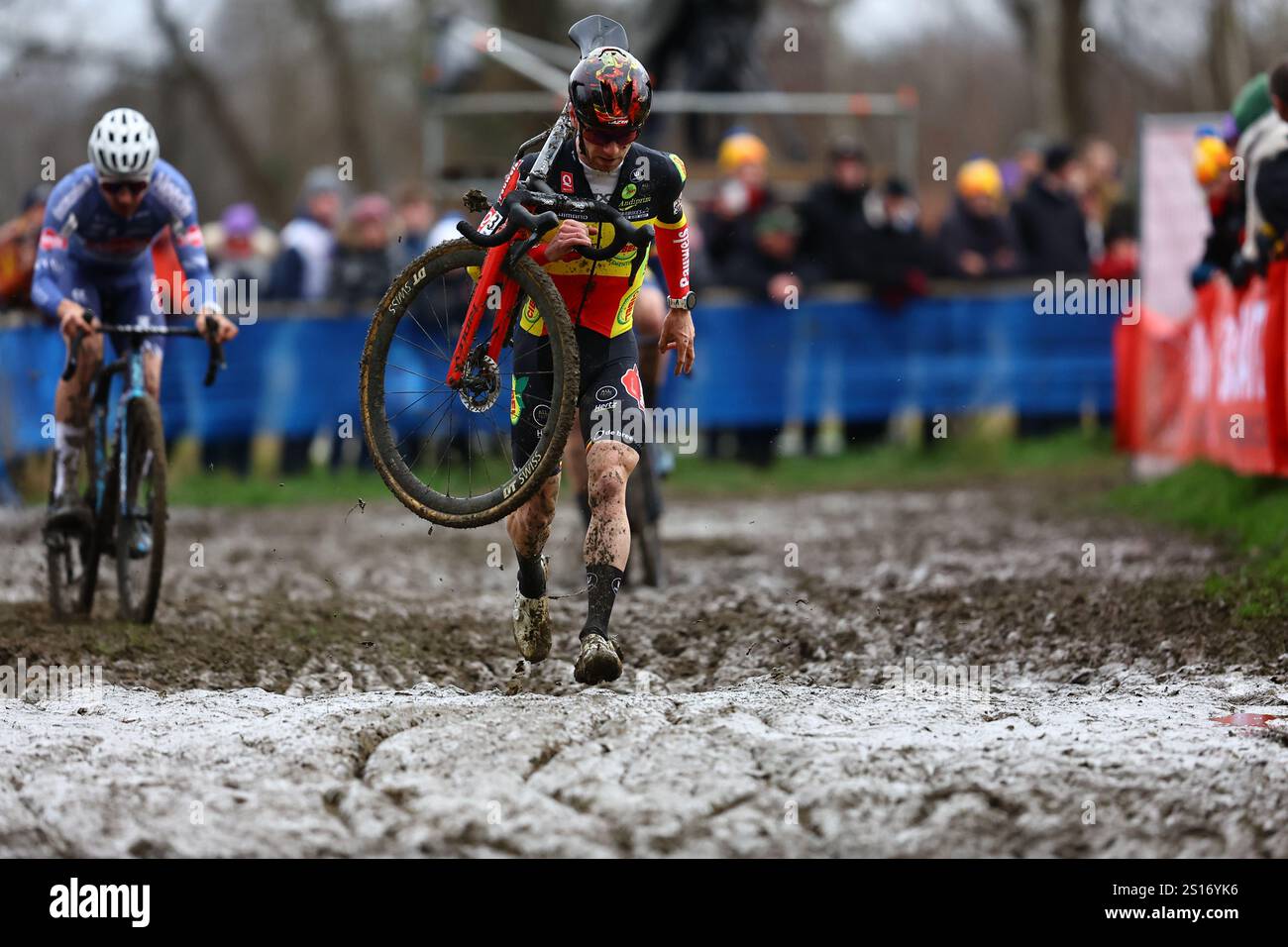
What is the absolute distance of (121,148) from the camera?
27.1 feet

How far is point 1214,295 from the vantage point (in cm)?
1224

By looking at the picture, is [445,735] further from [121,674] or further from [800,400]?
[800,400]

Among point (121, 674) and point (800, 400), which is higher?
point (800, 400)

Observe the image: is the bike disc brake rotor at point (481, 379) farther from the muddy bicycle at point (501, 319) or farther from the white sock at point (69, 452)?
the white sock at point (69, 452)

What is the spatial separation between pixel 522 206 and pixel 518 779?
2.22 meters

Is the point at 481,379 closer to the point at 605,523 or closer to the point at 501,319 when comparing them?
the point at 501,319

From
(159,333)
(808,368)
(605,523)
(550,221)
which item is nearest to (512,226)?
(550,221)

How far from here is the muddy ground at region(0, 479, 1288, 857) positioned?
16.1 feet

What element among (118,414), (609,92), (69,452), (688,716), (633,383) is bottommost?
(688,716)

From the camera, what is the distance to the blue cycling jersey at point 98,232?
8.58 metres

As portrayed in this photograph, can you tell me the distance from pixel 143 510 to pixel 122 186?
1.48 m

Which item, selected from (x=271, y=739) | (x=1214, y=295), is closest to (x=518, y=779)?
(x=271, y=739)

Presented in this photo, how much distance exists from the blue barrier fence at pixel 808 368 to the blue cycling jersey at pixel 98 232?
280 inches

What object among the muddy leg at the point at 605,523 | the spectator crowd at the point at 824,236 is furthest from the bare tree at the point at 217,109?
the muddy leg at the point at 605,523
